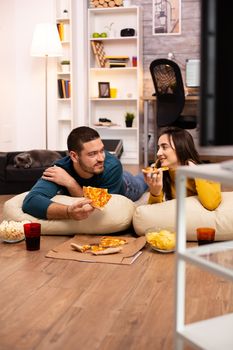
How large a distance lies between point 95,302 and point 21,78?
5.44 metres

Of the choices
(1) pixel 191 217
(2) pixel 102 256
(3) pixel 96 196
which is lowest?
(2) pixel 102 256

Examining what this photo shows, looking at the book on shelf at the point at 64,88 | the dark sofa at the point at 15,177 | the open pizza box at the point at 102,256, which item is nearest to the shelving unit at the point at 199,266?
the open pizza box at the point at 102,256

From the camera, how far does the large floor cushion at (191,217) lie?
9.77 ft

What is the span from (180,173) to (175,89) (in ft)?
16.0

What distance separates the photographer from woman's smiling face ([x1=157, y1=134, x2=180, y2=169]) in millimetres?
3191

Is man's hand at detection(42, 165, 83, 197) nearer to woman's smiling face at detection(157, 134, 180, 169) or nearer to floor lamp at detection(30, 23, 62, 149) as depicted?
woman's smiling face at detection(157, 134, 180, 169)

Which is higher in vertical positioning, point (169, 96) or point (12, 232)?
point (169, 96)

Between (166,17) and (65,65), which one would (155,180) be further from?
(166,17)

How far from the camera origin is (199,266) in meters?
1.34

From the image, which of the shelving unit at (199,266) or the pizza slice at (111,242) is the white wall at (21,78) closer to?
the pizza slice at (111,242)

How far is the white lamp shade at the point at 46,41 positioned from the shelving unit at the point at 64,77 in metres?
0.37

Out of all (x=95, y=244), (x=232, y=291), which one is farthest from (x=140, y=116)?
(x=232, y=291)

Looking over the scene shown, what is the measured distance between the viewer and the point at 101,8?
284 inches

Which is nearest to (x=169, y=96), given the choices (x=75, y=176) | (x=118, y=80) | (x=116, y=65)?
(x=116, y=65)
